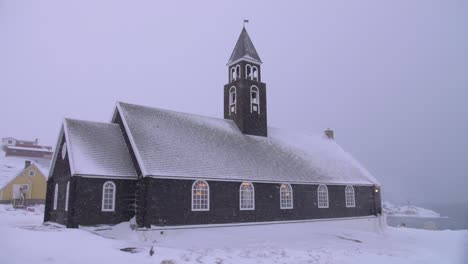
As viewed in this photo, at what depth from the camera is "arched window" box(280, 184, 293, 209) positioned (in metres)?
30.5

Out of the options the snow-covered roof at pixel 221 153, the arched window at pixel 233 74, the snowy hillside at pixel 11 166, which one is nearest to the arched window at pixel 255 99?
the arched window at pixel 233 74

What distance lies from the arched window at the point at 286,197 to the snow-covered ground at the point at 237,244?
1557 mm

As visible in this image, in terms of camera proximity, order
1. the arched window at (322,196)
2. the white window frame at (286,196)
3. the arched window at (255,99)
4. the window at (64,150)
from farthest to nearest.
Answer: the arched window at (255,99), the arched window at (322,196), the white window frame at (286,196), the window at (64,150)

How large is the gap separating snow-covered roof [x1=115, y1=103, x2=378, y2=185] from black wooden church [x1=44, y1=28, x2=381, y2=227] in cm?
9

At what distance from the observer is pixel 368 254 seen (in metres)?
21.4

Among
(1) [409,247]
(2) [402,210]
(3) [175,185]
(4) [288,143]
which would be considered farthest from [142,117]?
(2) [402,210]

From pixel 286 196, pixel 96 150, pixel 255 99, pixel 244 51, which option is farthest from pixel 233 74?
pixel 96 150

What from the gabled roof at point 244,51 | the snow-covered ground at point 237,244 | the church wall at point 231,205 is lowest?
the snow-covered ground at point 237,244

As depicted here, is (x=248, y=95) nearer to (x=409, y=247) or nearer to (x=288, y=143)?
(x=288, y=143)

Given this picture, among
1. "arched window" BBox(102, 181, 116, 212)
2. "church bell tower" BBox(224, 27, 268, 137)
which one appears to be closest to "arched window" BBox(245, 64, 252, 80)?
"church bell tower" BBox(224, 27, 268, 137)

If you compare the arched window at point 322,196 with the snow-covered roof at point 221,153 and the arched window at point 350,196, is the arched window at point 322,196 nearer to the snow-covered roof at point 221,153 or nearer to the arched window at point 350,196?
the snow-covered roof at point 221,153

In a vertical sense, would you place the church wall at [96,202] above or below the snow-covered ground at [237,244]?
above

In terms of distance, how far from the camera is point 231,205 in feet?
89.3

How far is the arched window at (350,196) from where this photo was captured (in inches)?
1385
